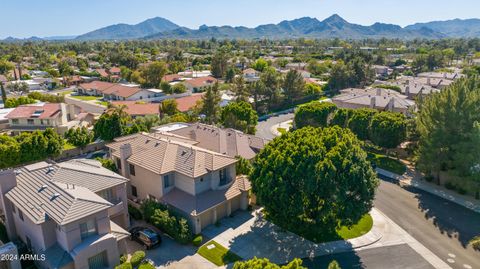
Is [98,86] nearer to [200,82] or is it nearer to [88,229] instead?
[200,82]

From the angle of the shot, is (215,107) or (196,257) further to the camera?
(215,107)

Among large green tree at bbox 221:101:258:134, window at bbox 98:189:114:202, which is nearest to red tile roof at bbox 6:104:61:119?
large green tree at bbox 221:101:258:134

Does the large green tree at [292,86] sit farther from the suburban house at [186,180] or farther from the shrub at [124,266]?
the shrub at [124,266]

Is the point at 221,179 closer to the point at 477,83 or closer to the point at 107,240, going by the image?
the point at 107,240

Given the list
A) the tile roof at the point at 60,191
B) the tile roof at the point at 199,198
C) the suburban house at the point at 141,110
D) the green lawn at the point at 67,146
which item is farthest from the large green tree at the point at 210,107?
the tile roof at the point at 60,191

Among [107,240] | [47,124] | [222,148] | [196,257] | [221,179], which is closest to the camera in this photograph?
[107,240]

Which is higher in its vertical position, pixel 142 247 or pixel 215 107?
pixel 215 107

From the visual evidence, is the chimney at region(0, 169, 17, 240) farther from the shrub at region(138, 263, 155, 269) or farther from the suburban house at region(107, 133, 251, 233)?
the shrub at region(138, 263, 155, 269)

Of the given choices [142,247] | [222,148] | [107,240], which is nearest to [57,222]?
[107,240]
